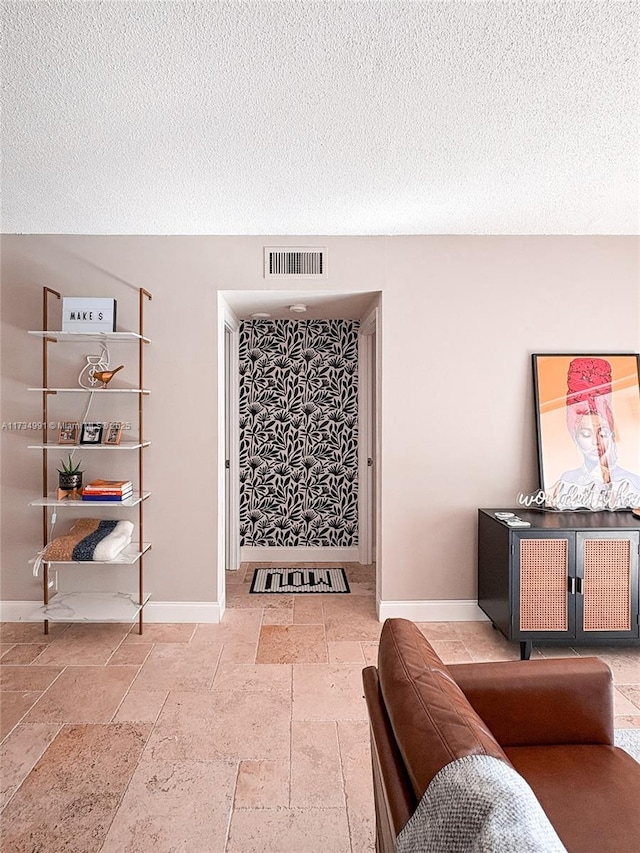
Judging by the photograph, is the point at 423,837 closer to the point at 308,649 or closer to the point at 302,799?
the point at 302,799

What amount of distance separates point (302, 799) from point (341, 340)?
Result: 3.90m

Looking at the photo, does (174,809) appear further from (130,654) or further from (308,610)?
(308,610)

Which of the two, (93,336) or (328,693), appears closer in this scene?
(328,693)

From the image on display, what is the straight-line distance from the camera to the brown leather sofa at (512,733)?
1.18 m

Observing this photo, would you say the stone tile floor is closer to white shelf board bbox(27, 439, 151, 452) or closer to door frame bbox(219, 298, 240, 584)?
door frame bbox(219, 298, 240, 584)

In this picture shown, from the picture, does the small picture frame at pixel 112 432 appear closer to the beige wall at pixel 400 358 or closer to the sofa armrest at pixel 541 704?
the beige wall at pixel 400 358

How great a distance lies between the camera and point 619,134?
239 centimetres

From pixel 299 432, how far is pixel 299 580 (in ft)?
4.43

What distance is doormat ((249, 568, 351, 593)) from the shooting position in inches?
182

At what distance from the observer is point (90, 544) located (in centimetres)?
346

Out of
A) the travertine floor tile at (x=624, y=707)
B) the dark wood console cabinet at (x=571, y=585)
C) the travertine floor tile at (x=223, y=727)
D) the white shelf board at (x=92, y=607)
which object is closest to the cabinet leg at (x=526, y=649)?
the dark wood console cabinet at (x=571, y=585)

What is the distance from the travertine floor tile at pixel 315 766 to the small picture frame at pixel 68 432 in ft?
7.18

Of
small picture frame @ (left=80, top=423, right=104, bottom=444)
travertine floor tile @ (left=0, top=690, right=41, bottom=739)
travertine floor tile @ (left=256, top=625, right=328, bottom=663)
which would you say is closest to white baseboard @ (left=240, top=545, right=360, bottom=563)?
travertine floor tile @ (left=256, top=625, right=328, bottom=663)

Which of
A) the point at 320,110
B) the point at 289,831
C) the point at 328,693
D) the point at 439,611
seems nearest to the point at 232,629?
the point at 328,693
